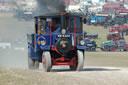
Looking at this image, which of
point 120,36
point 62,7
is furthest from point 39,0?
point 120,36

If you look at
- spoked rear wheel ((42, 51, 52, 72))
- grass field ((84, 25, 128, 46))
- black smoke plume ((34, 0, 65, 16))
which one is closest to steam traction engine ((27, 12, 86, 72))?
spoked rear wheel ((42, 51, 52, 72))

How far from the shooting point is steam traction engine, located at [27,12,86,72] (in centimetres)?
2041

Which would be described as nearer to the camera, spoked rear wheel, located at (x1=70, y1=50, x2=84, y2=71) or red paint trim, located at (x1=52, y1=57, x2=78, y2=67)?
spoked rear wheel, located at (x1=70, y1=50, x2=84, y2=71)

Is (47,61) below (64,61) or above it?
above

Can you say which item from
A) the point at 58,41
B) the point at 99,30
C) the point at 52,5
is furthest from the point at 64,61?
the point at 99,30

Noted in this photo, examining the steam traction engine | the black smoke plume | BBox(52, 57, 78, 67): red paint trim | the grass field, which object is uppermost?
the black smoke plume

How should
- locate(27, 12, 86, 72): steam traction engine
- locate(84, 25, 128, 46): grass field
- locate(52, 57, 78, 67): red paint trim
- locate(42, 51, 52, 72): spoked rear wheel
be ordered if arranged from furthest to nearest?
locate(84, 25, 128, 46): grass field, locate(52, 57, 78, 67): red paint trim, locate(27, 12, 86, 72): steam traction engine, locate(42, 51, 52, 72): spoked rear wheel

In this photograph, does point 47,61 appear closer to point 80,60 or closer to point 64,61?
point 64,61

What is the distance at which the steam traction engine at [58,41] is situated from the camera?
2041 cm

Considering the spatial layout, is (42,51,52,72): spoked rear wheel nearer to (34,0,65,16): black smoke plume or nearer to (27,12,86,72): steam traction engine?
(27,12,86,72): steam traction engine

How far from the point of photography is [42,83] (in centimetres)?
1406

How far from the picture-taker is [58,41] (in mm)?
20312

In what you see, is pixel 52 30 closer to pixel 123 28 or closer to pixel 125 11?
pixel 123 28

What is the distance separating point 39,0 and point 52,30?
3416 mm
